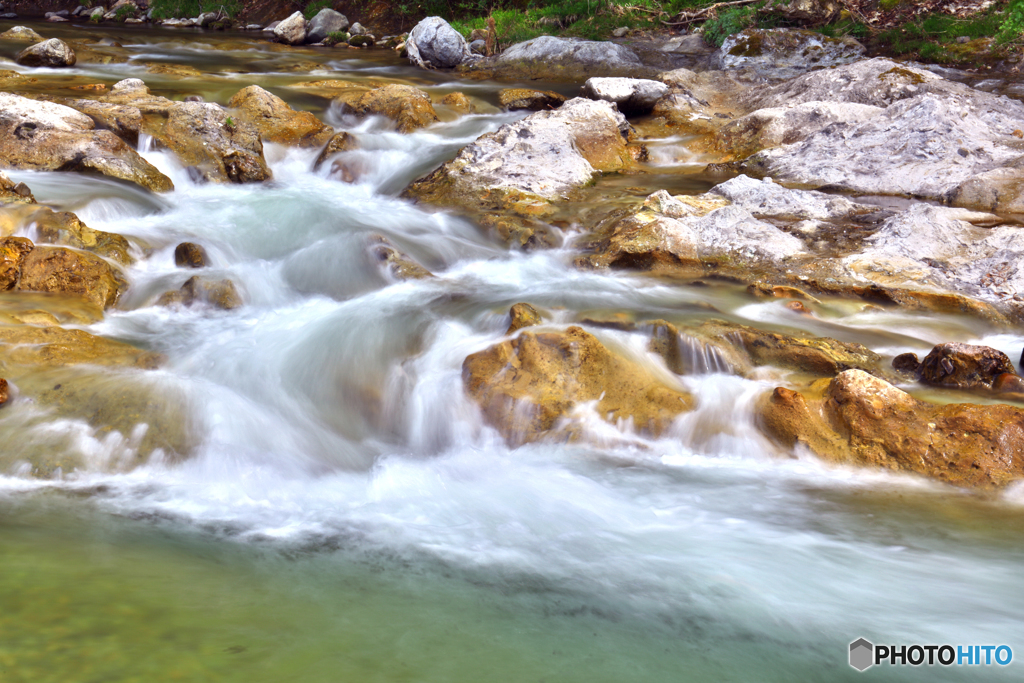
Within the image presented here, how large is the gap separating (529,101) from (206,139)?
4927mm

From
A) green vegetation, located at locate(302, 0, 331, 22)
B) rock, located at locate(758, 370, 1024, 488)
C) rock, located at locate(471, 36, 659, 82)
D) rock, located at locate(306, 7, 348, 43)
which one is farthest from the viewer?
green vegetation, located at locate(302, 0, 331, 22)

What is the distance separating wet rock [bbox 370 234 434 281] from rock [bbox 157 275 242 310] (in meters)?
1.25

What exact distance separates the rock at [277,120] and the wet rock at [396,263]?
3.70m

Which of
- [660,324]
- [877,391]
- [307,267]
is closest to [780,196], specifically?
[660,324]

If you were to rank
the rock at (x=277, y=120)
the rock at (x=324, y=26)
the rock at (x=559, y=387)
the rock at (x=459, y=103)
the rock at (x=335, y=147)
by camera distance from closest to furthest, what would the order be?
the rock at (x=559, y=387) < the rock at (x=335, y=147) < the rock at (x=277, y=120) < the rock at (x=459, y=103) < the rock at (x=324, y=26)

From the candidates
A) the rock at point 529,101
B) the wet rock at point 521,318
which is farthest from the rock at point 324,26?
the wet rock at point 521,318

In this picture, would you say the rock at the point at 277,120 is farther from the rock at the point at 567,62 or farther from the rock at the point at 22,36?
the rock at the point at 22,36

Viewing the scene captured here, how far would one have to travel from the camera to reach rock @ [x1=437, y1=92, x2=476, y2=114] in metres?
11.1

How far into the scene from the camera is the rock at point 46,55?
38.9 ft

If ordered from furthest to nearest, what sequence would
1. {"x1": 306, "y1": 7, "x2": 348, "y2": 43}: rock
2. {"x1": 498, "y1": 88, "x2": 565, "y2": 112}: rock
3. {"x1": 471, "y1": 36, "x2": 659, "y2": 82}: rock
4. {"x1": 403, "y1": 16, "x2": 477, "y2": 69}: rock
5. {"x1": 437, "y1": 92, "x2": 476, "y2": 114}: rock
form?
{"x1": 306, "y1": 7, "x2": 348, "y2": 43}: rock → {"x1": 403, "y1": 16, "x2": 477, "y2": 69}: rock → {"x1": 471, "y1": 36, "x2": 659, "y2": 82}: rock → {"x1": 498, "y1": 88, "x2": 565, "y2": 112}: rock → {"x1": 437, "y1": 92, "x2": 476, "y2": 114}: rock

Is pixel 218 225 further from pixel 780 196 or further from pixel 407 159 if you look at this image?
pixel 780 196

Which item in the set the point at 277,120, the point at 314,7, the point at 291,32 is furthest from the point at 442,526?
the point at 314,7

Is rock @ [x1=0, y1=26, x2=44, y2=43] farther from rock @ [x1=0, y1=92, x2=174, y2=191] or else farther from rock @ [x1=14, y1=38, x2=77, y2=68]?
rock @ [x1=0, y1=92, x2=174, y2=191]

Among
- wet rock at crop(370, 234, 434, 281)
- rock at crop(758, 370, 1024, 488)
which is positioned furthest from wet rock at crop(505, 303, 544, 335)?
rock at crop(758, 370, 1024, 488)
